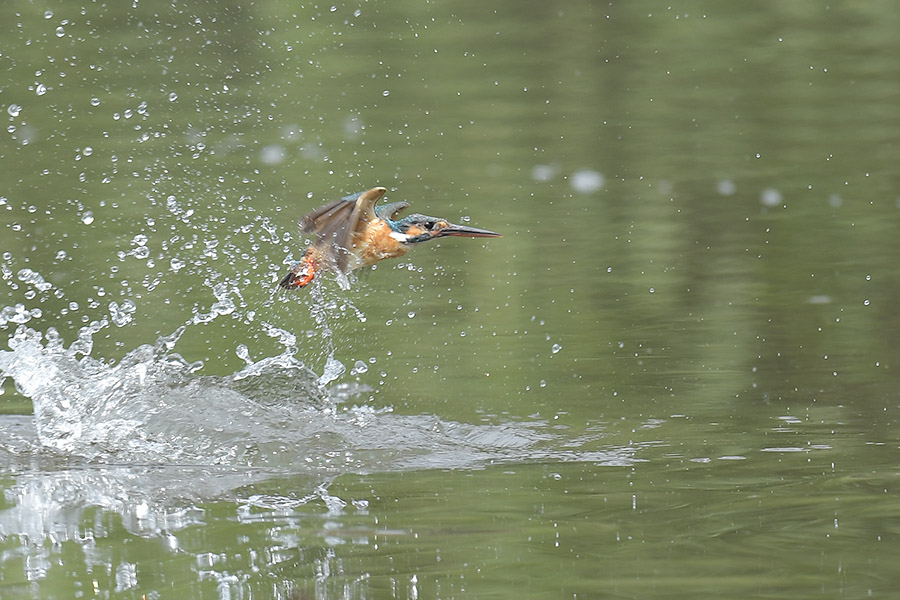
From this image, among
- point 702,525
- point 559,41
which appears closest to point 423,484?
point 702,525

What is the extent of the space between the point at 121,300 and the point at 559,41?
210 inches

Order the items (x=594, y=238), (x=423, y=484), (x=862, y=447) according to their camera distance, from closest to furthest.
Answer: (x=423, y=484)
(x=862, y=447)
(x=594, y=238)

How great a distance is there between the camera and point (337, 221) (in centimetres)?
512

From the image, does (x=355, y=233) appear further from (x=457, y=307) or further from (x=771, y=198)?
(x=771, y=198)

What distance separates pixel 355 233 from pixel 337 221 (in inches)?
5.2

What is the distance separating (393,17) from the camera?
11.6m

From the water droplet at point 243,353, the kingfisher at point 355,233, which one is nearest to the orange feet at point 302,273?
the kingfisher at point 355,233

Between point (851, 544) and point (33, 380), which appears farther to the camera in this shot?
point (33, 380)

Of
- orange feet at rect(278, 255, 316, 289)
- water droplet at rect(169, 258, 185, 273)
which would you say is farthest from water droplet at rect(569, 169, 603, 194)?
orange feet at rect(278, 255, 316, 289)

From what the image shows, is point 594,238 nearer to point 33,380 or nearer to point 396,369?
point 396,369

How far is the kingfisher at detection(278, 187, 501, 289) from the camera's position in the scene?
16.8ft

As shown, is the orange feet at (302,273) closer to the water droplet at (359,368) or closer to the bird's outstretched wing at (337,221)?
the bird's outstretched wing at (337,221)

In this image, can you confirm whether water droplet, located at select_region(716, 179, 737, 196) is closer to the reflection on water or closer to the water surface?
the water surface

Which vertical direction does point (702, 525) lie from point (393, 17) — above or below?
below
